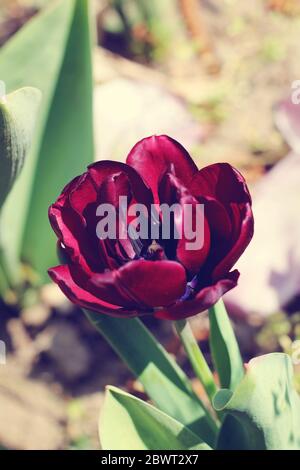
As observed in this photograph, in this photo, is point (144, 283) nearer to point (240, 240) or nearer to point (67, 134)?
point (240, 240)

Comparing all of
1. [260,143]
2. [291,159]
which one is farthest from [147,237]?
[260,143]

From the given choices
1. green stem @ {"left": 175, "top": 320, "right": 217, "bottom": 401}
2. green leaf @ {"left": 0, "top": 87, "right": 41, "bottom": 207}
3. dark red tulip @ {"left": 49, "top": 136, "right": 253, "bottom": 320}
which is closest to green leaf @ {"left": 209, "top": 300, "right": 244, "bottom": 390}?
green stem @ {"left": 175, "top": 320, "right": 217, "bottom": 401}

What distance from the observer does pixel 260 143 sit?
6.50ft

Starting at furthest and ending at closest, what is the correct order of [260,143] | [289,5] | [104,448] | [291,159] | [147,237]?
[289,5] → [260,143] → [291,159] → [104,448] → [147,237]

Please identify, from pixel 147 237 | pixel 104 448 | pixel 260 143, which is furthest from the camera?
pixel 260 143

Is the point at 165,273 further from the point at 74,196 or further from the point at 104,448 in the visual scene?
the point at 104,448

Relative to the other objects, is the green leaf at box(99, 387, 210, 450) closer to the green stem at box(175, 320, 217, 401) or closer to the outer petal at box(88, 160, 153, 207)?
the green stem at box(175, 320, 217, 401)

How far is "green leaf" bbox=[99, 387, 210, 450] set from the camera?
953 mm

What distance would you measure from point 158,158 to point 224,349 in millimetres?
299

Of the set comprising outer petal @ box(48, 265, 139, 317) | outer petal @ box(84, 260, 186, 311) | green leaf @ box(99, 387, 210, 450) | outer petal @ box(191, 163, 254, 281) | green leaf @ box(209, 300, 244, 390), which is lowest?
green leaf @ box(99, 387, 210, 450)

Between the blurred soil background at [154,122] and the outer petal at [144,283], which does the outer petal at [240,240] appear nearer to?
the outer petal at [144,283]

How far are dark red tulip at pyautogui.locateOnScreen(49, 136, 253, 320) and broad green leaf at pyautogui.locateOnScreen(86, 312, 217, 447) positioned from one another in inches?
6.2

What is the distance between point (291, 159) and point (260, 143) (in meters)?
0.22

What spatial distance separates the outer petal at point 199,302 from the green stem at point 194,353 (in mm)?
109
